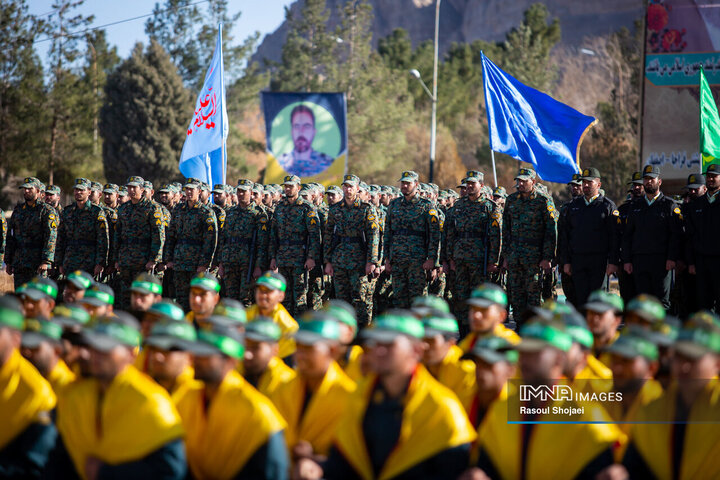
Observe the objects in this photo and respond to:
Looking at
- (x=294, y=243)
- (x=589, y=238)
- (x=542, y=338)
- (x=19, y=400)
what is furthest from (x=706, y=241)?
(x=19, y=400)

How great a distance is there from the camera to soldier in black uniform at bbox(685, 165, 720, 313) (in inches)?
379

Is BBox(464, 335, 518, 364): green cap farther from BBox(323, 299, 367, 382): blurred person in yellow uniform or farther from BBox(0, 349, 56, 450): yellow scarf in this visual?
BBox(0, 349, 56, 450): yellow scarf

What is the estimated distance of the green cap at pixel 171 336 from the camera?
4207 millimetres

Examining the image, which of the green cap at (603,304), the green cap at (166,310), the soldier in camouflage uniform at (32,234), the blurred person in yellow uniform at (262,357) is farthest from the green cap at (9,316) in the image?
the soldier in camouflage uniform at (32,234)

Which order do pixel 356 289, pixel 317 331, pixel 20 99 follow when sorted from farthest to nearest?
1. pixel 20 99
2. pixel 356 289
3. pixel 317 331

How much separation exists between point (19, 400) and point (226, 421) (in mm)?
1292

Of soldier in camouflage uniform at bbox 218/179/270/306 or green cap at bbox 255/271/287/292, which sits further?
soldier in camouflage uniform at bbox 218/179/270/306

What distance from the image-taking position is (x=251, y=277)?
1170 cm

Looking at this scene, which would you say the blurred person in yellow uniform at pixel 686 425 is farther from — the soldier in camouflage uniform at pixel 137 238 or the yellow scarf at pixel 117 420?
the soldier in camouflage uniform at pixel 137 238

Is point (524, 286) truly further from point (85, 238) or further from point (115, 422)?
point (115, 422)

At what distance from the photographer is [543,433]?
12.6 ft

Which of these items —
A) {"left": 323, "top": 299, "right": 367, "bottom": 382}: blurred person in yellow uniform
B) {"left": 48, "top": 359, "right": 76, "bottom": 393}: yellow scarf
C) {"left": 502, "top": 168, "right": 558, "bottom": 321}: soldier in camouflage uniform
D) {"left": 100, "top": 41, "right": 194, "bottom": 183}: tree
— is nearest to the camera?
{"left": 48, "top": 359, "right": 76, "bottom": 393}: yellow scarf

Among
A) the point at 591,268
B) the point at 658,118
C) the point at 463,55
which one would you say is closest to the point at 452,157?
the point at 463,55

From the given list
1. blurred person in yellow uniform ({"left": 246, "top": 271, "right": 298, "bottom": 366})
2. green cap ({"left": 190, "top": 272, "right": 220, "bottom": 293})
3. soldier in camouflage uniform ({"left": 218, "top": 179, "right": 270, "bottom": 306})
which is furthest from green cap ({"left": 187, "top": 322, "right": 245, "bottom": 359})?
soldier in camouflage uniform ({"left": 218, "top": 179, "right": 270, "bottom": 306})
